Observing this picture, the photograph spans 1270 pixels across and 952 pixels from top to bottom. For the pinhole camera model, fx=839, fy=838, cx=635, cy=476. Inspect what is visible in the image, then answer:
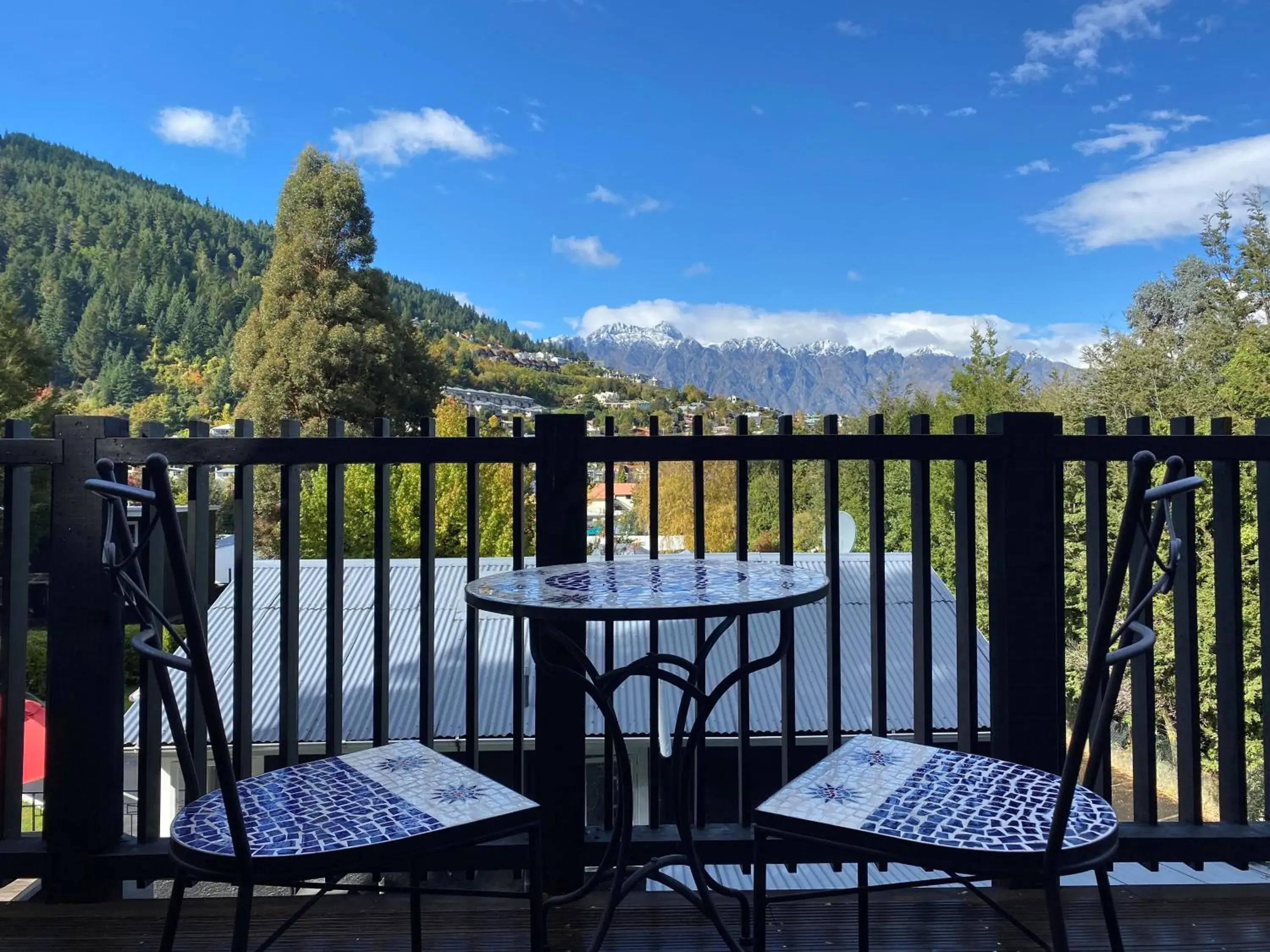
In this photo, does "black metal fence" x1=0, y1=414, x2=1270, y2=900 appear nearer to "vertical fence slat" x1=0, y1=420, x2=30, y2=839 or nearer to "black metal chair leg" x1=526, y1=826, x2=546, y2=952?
"vertical fence slat" x1=0, y1=420, x2=30, y2=839

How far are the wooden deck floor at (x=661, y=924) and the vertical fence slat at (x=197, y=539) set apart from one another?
0.33 meters

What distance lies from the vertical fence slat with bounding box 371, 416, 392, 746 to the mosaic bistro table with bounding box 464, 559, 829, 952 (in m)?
0.33

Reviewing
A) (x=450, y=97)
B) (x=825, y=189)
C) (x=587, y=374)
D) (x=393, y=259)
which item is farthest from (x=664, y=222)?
(x=587, y=374)

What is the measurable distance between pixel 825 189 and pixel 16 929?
12041cm

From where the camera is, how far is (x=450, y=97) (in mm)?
89312

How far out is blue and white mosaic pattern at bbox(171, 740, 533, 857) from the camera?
3.63ft

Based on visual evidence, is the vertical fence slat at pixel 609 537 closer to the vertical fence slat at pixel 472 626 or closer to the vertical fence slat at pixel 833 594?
the vertical fence slat at pixel 472 626

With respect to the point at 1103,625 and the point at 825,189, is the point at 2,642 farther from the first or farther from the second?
the point at 825,189

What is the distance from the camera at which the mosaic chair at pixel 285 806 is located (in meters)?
1.04

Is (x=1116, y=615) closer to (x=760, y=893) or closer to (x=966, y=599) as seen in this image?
(x=760, y=893)

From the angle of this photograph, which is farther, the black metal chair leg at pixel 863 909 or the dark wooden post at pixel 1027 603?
the dark wooden post at pixel 1027 603

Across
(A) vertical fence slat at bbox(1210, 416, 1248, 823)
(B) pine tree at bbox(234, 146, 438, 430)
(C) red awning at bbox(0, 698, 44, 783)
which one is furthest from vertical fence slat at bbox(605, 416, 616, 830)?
(B) pine tree at bbox(234, 146, 438, 430)

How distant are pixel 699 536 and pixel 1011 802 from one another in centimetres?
81

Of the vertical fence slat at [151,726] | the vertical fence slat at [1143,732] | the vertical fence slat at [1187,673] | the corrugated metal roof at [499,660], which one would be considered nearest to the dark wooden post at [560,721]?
the vertical fence slat at [151,726]
